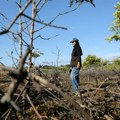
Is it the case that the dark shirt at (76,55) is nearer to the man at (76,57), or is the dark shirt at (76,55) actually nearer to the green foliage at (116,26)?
the man at (76,57)

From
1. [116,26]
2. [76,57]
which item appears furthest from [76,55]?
[116,26]

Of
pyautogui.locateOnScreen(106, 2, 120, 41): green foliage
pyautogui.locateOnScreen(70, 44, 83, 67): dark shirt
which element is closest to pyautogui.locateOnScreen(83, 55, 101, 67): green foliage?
pyautogui.locateOnScreen(106, 2, 120, 41): green foliage

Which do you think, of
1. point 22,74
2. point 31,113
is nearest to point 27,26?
point 31,113

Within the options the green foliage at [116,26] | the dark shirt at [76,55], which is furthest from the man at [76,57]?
the green foliage at [116,26]

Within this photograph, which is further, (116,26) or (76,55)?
(116,26)

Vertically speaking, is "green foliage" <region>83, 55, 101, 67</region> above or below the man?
above

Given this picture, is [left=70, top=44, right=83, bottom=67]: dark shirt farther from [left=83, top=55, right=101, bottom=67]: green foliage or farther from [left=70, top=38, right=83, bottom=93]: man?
[left=83, top=55, right=101, bottom=67]: green foliage

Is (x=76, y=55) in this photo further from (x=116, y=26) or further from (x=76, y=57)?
(x=116, y=26)

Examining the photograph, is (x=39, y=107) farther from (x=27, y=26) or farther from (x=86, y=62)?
(x=86, y=62)

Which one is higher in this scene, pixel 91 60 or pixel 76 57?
pixel 91 60

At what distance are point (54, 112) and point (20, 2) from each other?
2.33m

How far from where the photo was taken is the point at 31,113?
6.58 meters

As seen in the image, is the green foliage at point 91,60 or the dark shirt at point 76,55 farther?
the green foliage at point 91,60

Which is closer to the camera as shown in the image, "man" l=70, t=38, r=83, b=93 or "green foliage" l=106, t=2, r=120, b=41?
"man" l=70, t=38, r=83, b=93
